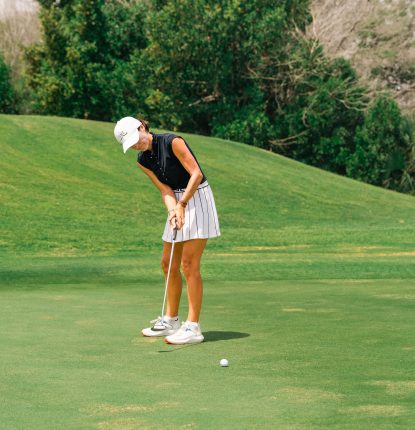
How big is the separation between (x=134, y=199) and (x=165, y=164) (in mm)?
24243

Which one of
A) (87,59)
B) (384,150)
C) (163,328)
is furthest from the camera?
(87,59)

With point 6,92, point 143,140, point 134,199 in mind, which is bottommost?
point 134,199

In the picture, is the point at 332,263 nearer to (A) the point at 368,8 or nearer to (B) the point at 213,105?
(B) the point at 213,105

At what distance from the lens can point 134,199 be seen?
3291 cm

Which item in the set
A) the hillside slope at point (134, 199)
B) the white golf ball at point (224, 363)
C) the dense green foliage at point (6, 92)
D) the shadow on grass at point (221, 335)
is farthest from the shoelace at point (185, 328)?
the dense green foliage at point (6, 92)

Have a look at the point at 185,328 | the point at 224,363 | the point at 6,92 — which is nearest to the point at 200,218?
the point at 185,328

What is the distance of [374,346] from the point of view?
26.3ft

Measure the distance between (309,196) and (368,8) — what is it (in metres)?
21.8

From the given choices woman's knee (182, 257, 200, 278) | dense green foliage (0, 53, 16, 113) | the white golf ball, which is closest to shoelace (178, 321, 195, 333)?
woman's knee (182, 257, 200, 278)

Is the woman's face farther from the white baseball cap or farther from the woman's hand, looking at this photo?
the woman's hand

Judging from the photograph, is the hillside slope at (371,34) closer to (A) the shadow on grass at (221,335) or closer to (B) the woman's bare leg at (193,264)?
(A) the shadow on grass at (221,335)

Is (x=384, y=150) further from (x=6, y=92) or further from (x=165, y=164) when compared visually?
(x=165, y=164)

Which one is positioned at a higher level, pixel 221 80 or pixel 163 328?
pixel 221 80

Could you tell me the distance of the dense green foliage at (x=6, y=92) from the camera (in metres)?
51.1
